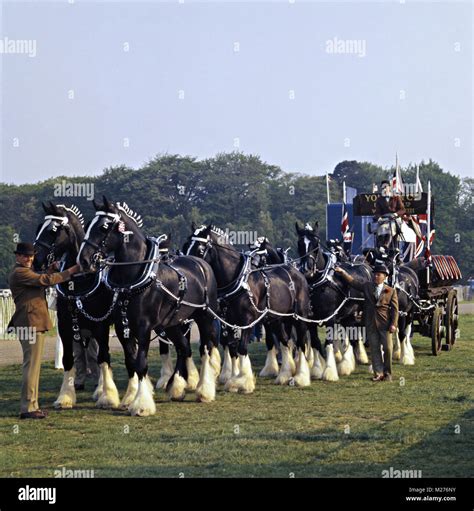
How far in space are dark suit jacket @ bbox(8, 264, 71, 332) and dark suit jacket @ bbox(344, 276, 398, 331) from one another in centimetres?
530

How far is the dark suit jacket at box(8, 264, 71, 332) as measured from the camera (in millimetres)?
10453

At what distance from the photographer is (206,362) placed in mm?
12438

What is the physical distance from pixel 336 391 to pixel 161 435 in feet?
13.8

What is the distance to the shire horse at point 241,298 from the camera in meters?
13.1

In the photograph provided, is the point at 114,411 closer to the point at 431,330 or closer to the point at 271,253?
the point at 271,253

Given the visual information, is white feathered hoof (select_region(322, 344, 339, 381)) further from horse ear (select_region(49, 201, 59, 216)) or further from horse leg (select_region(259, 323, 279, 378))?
horse ear (select_region(49, 201, 59, 216))

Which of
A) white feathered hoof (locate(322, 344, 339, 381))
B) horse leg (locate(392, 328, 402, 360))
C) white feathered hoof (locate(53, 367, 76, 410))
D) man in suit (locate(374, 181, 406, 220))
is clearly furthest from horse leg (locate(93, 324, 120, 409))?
man in suit (locate(374, 181, 406, 220))

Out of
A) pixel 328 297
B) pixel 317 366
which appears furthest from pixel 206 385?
pixel 328 297

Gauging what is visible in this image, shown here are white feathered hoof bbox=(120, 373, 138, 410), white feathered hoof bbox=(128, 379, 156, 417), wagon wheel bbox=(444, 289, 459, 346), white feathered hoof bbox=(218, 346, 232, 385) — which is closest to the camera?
white feathered hoof bbox=(128, 379, 156, 417)

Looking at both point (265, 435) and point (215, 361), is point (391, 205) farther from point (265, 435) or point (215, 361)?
point (265, 435)

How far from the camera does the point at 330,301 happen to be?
49.7 feet

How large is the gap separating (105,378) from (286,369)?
141 inches

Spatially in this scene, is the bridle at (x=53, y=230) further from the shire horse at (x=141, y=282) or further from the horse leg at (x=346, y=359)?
the horse leg at (x=346, y=359)

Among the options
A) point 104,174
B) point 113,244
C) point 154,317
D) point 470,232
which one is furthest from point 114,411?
point 104,174
